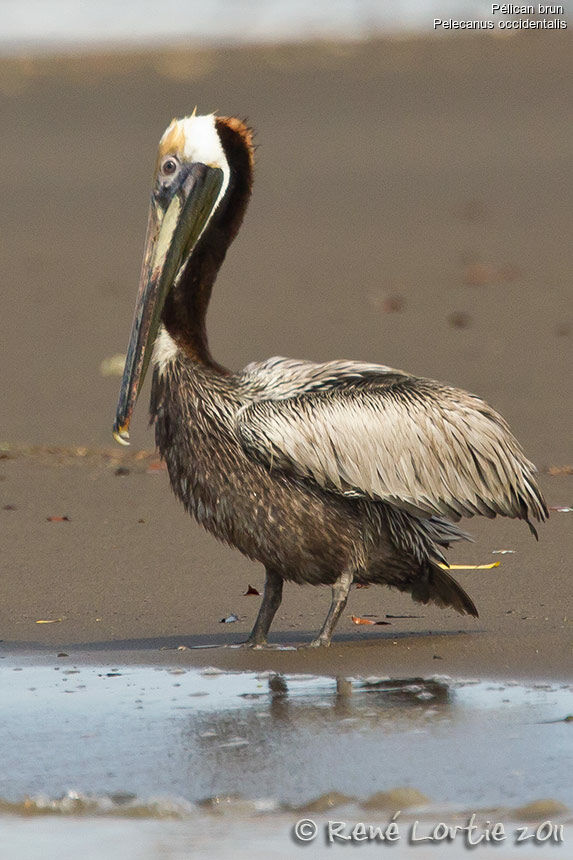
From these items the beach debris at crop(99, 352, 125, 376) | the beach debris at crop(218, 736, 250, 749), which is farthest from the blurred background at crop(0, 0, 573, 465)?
the beach debris at crop(218, 736, 250, 749)

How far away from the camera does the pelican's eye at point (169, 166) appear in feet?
19.4

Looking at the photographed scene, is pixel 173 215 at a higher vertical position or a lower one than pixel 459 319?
higher

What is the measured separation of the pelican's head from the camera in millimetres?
5785

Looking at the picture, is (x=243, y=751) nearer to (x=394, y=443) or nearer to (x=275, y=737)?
(x=275, y=737)

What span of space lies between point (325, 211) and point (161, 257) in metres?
10.1

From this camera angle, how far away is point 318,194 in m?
16.5

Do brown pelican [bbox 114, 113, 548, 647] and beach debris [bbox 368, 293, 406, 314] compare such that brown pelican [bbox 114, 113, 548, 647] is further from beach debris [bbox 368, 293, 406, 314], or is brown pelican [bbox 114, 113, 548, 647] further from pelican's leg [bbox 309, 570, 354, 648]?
beach debris [bbox 368, 293, 406, 314]

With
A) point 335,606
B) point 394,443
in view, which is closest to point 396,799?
point 335,606

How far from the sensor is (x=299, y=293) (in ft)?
42.4

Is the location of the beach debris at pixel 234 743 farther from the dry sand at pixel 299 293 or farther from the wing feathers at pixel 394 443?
the wing feathers at pixel 394 443

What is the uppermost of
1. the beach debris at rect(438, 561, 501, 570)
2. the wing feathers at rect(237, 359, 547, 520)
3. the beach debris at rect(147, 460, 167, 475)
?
the wing feathers at rect(237, 359, 547, 520)

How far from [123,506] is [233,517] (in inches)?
84.0

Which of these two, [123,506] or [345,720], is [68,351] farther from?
[345,720]

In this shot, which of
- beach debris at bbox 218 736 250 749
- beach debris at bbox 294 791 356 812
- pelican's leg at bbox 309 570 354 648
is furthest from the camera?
pelican's leg at bbox 309 570 354 648
